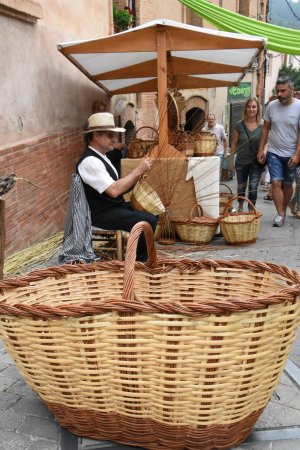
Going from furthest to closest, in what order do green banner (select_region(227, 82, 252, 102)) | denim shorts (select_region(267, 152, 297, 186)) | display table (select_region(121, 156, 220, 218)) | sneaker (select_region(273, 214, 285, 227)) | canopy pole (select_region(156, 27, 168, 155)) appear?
green banner (select_region(227, 82, 252, 102))
sneaker (select_region(273, 214, 285, 227))
denim shorts (select_region(267, 152, 297, 186))
canopy pole (select_region(156, 27, 168, 155))
display table (select_region(121, 156, 220, 218))

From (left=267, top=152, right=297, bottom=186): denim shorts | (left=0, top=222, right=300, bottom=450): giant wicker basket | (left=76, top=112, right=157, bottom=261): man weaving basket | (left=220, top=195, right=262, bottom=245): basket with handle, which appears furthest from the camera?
(left=267, top=152, right=297, bottom=186): denim shorts

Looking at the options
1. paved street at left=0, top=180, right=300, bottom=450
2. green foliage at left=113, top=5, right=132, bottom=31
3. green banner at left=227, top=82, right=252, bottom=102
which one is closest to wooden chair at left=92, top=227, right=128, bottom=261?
paved street at left=0, top=180, right=300, bottom=450

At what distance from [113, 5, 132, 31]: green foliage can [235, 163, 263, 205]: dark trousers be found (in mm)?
4170

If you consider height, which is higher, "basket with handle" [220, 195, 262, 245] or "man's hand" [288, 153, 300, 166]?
"man's hand" [288, 153, 300, 166]

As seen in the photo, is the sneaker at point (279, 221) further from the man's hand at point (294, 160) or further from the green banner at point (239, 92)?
the green banner at point (239, 92)

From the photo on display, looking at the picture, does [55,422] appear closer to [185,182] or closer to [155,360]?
[155,360]

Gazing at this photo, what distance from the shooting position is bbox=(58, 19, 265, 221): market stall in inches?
210

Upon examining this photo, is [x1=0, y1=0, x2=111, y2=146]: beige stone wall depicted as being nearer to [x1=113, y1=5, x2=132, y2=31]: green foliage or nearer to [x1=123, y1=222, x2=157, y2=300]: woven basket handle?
[x1=113, y1=5, x2=132, y2=31]: green foliage

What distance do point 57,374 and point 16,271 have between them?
2639mm

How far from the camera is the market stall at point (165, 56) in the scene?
5.32m

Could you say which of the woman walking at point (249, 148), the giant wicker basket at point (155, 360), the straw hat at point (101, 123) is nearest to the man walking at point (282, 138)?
the woman walking at point (249, 148)

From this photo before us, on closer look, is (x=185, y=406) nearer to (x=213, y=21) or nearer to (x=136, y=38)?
(x=136, y=38)

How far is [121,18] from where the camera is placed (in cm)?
905

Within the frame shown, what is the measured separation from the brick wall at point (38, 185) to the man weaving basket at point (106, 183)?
627 millimetres
